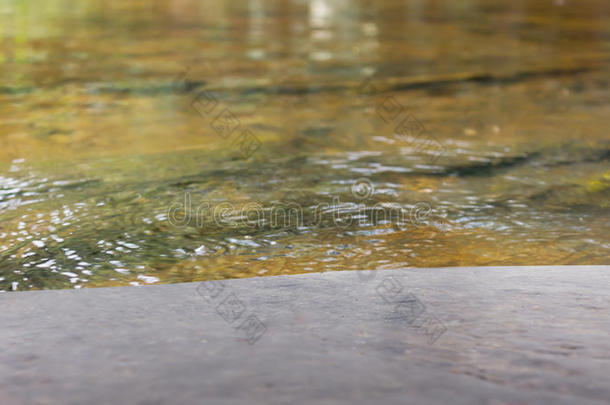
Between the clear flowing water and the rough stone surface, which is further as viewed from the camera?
the clear flowing water

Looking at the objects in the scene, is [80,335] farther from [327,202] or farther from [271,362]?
[327,202]

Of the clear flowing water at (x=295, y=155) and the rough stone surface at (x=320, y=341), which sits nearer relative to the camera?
the rough stone surface at (x=320, y=341)

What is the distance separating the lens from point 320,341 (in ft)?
4.41

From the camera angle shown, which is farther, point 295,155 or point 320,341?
point 295,155

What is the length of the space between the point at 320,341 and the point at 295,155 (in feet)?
6.48

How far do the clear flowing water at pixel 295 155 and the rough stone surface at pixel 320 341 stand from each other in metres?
0.40

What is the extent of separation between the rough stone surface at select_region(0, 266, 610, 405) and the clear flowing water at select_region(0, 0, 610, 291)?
0.40m

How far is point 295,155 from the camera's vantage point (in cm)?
326

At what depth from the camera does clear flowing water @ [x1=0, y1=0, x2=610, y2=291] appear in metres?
2.25

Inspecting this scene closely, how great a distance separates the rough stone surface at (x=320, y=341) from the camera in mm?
1128

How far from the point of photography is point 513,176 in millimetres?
2973

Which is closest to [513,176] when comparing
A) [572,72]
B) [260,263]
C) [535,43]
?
[260,263]

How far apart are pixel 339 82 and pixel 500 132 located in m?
1.41

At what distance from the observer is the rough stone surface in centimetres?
113
